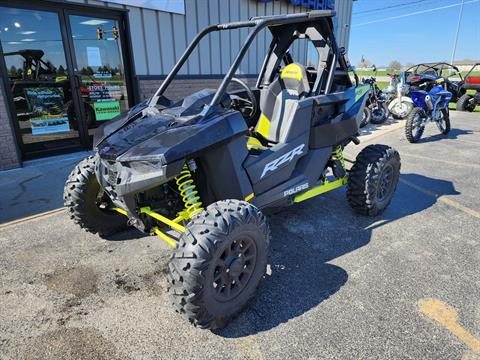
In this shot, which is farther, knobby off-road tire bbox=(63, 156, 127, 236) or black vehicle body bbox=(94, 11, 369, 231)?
knobby off-road tire bbox=(63, 156, 127, 236)

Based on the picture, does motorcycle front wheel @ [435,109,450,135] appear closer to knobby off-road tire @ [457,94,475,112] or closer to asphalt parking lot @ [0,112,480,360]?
asphalt parking lot @ [0,112,480,360]

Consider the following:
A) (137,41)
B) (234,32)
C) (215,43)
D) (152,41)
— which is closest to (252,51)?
(234,32)

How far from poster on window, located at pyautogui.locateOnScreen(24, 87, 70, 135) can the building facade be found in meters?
0.02

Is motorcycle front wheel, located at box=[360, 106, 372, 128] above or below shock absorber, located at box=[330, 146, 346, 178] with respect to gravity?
below

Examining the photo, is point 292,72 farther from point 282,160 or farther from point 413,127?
point 413,127

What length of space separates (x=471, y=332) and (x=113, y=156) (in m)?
2.67

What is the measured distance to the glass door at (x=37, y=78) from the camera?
552 cm

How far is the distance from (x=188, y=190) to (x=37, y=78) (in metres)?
4.81

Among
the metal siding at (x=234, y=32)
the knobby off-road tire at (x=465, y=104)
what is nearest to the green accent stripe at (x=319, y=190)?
the metal siding at (x=234, y=32)

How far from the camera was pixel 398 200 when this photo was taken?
452 centimetres

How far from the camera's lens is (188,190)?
260 cm

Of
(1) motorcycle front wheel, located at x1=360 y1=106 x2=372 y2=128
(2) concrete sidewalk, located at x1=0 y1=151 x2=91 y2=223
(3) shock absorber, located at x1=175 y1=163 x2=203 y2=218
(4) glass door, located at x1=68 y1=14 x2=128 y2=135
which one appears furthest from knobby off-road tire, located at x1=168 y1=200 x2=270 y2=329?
(1) motorcycle front wheel, located at x1=360 y1=106 x2=372 y2=128

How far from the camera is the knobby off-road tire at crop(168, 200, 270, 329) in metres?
2.06

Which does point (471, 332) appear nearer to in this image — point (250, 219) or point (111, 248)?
point (250, 219)
